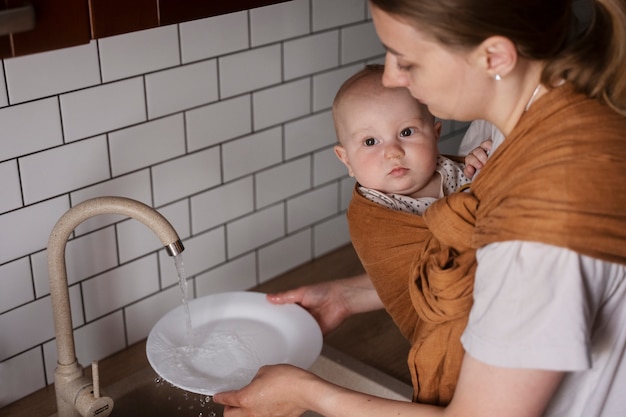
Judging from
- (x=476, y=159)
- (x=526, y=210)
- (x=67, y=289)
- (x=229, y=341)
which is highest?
(x=526, y=210)

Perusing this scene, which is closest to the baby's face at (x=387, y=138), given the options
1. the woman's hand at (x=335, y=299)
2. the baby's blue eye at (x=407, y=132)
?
the baby's blue eye at (x=407, y=132)

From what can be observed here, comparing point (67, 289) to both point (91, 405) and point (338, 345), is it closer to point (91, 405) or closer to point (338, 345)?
point (91, 405)

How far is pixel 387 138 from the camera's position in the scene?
143 cm

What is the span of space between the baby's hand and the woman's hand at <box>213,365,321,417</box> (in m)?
0.48

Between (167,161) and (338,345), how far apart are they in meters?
0.51

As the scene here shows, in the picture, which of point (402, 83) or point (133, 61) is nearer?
point (402, 83)

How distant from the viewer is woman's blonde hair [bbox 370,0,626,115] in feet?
3.00

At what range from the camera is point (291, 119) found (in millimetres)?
1837

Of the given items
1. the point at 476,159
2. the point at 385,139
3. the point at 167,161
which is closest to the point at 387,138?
the point at 385,139

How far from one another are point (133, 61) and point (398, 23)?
0.68 metres

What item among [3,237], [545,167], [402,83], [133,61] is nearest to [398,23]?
[402,83]

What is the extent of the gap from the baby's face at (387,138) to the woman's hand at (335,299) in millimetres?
221

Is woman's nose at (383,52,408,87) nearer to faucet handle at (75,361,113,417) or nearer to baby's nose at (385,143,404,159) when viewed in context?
baby's nose at (385,143,404,159)

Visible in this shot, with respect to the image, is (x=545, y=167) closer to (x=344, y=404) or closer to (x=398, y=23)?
(x=398, y=23)
